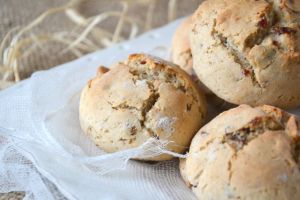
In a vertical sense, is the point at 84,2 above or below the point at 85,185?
above

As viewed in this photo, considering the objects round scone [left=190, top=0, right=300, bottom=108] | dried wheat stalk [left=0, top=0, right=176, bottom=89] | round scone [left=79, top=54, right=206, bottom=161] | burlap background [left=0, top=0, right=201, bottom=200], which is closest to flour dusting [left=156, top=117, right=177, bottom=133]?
round scone [left=79, top=54, right=206, bottom=161]

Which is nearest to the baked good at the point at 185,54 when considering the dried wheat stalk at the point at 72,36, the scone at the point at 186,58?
the scone at the point at 186,58

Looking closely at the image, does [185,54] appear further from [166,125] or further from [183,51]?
[166,125]

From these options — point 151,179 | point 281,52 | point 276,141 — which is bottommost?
point 151,179

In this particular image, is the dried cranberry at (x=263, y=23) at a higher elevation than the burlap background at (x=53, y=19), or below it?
higher

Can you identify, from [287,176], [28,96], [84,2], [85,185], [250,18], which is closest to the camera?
[287,176]

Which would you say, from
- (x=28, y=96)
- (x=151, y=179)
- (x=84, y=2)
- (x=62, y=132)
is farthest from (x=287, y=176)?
(x=84, y=2)

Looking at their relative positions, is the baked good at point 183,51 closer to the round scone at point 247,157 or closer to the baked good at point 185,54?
the baked good at point 185,54

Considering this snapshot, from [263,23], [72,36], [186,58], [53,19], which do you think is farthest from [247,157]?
[53,19]

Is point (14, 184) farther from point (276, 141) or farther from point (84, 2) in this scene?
point (84, 2)
